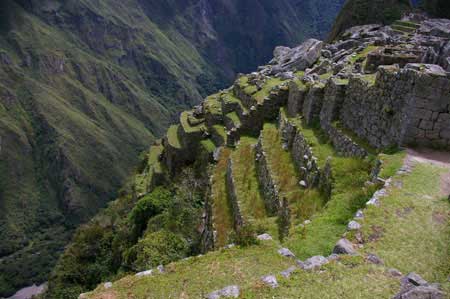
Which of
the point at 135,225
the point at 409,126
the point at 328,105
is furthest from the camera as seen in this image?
the point at 135,225

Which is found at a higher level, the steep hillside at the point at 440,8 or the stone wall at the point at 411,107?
the steep hillside at the point at 440,8

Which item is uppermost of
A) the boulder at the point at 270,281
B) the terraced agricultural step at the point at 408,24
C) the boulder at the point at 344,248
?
the terraced agricultural step at the point at 408,24

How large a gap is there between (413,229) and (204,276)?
460cm

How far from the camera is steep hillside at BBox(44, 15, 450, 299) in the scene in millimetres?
7505

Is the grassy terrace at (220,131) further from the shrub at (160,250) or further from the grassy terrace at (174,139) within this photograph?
the shrub at (160,250)

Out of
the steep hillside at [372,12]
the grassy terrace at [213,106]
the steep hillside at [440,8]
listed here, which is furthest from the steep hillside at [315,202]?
the steep hillside at [440,8]

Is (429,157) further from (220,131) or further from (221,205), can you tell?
(220,131)

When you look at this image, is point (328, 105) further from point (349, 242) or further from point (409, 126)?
point (349, 242)

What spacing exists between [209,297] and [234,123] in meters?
22.4

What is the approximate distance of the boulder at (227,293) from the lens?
6.89 m

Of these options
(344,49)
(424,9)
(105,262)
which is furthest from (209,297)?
(424,9)

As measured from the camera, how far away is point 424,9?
186ft

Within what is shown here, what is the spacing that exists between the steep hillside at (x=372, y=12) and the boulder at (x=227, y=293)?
54.7 m

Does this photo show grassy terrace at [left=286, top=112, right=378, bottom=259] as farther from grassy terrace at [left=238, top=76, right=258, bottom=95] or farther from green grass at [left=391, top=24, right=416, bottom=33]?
green grass at [left=391, top=24, right=416, bottom=33]
